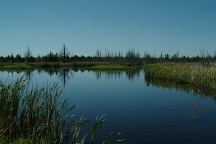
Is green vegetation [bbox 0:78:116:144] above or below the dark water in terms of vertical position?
above

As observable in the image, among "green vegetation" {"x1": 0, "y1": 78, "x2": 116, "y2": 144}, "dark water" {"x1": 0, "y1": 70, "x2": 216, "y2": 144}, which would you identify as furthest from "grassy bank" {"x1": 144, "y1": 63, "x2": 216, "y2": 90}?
"green vegetation" {"x1": 0, "y1": 78, "x2": 116, "y2": 144}

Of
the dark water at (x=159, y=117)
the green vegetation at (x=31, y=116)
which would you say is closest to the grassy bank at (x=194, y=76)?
the dark water at (x=159, y=117)

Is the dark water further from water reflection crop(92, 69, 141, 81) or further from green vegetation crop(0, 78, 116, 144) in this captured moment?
water reflection crop(92, 69, 141, 81)

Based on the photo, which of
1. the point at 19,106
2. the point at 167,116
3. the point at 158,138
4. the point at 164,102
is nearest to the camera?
the point at 19,106

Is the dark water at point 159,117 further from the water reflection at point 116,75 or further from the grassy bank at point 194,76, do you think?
the water reflection at point 116,75

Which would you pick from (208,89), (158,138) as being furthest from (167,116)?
(208,89)

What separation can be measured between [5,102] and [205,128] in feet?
27.9

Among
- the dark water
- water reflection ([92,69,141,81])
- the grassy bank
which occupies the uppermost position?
the grassy bank

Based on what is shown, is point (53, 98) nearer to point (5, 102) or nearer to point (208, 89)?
point (5, 102)

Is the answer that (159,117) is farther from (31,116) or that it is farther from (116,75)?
(116,75)

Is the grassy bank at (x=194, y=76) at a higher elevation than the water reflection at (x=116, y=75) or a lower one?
higher

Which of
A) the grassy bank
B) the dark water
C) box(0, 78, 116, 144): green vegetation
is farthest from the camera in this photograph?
the grassy bank

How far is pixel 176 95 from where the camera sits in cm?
2812

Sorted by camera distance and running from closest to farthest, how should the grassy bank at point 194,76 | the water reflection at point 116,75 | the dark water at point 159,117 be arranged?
the dark water at point 159,117
the grassy bank at point 194,76
the water reflection at point 116,75
